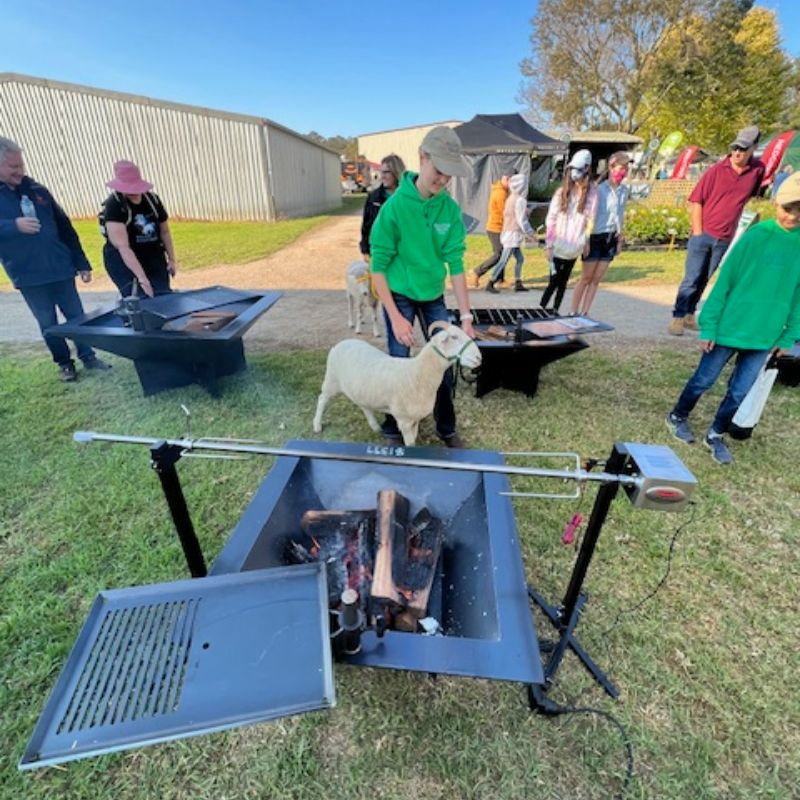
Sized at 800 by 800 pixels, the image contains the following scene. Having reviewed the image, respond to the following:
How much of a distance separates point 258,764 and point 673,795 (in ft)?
4.88

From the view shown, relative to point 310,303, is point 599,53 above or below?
above

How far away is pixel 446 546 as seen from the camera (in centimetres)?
224

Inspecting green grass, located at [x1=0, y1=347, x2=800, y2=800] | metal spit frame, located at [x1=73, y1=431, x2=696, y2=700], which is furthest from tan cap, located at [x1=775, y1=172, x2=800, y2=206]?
metal spit frame, located at [x1=73, y1=431, x2=696, y2=700]

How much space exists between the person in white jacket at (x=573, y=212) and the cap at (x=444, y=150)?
Result: 290 centimetres

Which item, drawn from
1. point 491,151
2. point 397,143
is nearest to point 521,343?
point 491,151

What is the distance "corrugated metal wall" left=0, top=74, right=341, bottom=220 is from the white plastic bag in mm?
19223

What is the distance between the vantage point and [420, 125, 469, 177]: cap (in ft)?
7.77

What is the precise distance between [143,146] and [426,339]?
20.0 metres

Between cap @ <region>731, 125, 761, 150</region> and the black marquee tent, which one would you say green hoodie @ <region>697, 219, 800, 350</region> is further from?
the black marquee tent

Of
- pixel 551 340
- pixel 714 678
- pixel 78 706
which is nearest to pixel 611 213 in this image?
pixel 551 340

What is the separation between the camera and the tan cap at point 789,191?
8.34ft

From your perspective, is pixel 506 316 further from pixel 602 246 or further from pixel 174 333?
pixel 174 333

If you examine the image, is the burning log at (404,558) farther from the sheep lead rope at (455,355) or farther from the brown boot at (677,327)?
the brown boot at (677,327)

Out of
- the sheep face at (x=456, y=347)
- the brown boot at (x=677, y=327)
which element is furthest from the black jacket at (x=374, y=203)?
the brown boot at (x=677, y=327)
